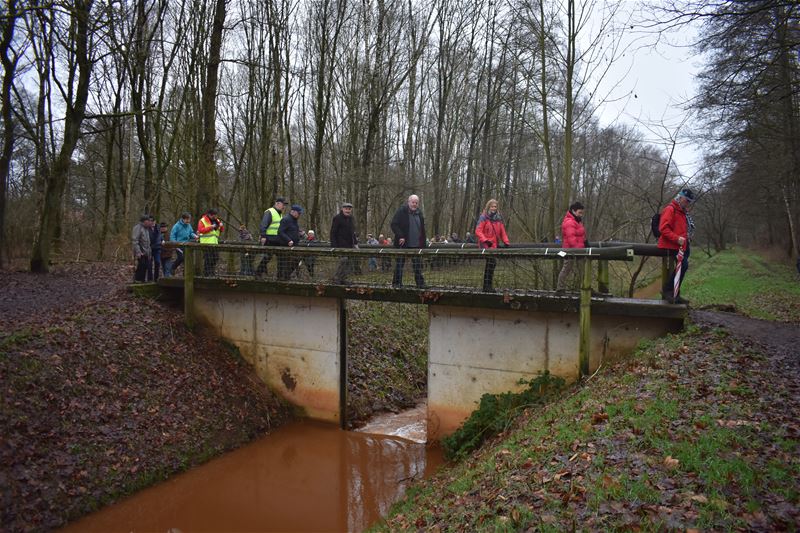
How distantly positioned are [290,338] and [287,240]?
6.81ft

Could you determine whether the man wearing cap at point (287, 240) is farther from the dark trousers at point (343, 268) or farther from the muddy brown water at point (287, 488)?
the muddy brown water at point (287, 488)

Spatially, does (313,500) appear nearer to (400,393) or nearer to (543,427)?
(543,427)

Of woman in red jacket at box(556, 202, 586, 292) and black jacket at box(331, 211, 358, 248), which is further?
black jacket at box(331, 211, 358, 248)

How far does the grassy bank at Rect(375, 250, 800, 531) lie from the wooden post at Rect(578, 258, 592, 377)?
0.57 m

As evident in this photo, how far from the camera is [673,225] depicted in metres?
8.08

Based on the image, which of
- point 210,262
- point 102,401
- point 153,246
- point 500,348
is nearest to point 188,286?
point 210,262

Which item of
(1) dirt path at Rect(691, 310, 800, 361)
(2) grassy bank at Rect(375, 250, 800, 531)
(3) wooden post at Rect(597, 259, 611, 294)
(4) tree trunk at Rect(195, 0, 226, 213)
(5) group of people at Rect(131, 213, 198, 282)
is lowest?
(2) grassy bank at Rect(375, 250, 800, 531)

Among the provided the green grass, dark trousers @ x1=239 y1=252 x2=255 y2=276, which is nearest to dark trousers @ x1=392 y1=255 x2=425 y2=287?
dark trousers @ x1=239 y1=252 x2=255 y2=276

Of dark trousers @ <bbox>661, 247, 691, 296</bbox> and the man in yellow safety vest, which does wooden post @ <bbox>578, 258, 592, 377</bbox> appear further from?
the man in yellow safety vest

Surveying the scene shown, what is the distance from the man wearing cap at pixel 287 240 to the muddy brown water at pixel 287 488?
3.15 metres

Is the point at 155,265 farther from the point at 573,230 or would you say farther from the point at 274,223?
the point at 573,230

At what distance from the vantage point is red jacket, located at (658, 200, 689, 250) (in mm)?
8047

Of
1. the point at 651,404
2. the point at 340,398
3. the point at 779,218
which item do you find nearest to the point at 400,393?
the point at 340,398

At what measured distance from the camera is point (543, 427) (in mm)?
6422
